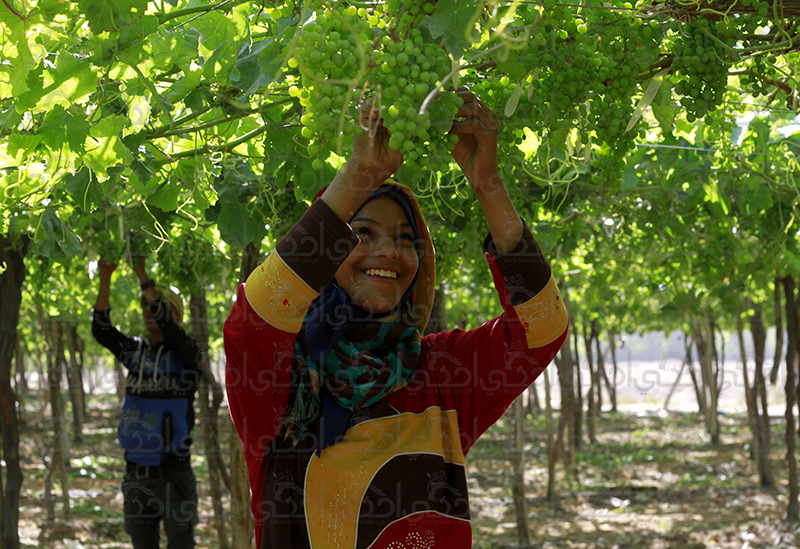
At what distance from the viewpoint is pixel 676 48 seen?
129 centimetres

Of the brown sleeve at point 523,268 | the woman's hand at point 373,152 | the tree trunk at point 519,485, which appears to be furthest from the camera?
the tree trunk at point 519,485

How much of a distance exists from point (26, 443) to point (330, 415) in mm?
12737

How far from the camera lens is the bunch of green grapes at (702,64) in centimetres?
125

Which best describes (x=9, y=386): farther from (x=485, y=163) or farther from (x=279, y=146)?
(x=485, y=163)

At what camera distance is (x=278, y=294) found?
52.0 inches

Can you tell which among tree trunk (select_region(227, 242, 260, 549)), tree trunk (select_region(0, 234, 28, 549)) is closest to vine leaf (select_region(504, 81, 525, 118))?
tree trunk (select_region(227, 242, 260, 549))

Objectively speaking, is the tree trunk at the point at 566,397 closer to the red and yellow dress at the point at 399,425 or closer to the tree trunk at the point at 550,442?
the tree trunk at the point at 550,442

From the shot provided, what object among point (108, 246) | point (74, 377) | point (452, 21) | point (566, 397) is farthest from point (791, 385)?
point (74, 377)

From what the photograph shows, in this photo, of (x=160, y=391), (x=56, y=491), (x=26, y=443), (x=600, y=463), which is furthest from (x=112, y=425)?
(x=160, y=391)

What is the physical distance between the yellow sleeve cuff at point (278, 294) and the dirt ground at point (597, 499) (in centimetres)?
260

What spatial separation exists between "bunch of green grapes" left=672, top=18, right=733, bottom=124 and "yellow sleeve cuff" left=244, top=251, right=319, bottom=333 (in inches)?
32.6

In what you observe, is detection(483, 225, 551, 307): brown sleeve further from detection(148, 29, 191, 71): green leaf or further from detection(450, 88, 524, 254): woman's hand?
detection(148, 29, 191, 71): green leaf

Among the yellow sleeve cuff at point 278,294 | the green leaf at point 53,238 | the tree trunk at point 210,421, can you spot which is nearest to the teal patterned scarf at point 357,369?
the yellow sleeve cuff at point 278,294

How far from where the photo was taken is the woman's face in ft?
5.44
